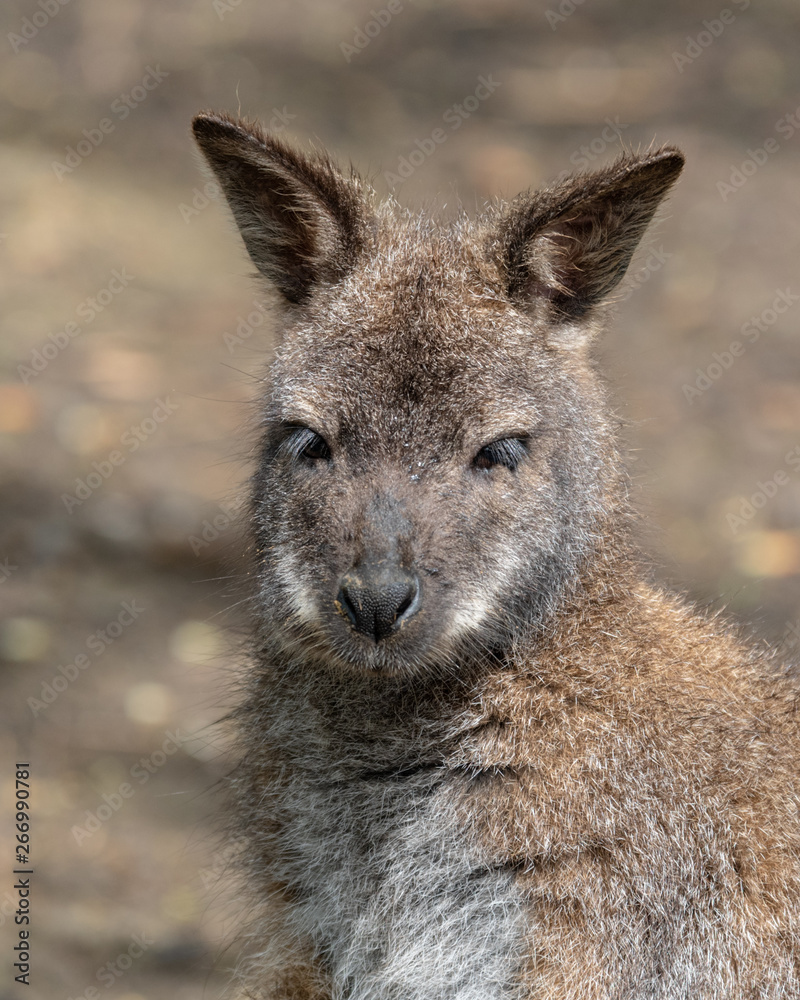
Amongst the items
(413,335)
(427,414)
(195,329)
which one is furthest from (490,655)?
(195,329)

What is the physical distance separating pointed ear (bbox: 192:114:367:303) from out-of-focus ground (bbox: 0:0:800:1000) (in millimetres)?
2815

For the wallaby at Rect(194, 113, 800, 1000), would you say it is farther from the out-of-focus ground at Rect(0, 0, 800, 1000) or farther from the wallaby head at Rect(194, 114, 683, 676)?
the out-of-focus ground at Rect(0, 0, 800, 1000)

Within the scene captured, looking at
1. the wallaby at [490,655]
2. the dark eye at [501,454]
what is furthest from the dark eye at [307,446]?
the dark eye at [501,454]

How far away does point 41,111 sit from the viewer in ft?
42.5

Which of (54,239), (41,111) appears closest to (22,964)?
(54,239)

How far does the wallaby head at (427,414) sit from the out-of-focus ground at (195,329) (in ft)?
9.43

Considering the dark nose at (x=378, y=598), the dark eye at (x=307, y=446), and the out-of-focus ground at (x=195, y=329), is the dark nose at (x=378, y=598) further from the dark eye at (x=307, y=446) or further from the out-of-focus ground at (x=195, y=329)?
the out-of-focus ground at (x=195, y=329)

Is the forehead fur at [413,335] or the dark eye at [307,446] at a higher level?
the forehead fur at [413,335]

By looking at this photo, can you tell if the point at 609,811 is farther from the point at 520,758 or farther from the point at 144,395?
the point at 144,395

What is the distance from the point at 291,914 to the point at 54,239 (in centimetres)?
917

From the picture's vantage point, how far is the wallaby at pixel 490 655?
4.12 m

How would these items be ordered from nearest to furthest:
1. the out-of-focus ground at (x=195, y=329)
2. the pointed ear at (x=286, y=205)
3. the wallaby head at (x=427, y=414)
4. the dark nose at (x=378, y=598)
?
the dark nose at (x=378, y=598)
the wallaby head at (x=427, y=414)
the pointed ear at (x=286, y=205)
the out-of-focus ground at (x=195, y=329)

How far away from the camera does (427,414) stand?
4168 millimetres

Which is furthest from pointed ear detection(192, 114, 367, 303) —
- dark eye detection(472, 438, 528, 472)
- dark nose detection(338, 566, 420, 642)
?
dark nose detection(338, 566, 420, 642)
